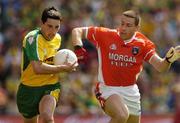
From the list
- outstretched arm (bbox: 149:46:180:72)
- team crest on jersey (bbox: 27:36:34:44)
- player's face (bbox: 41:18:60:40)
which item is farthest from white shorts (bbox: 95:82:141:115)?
team crest on jersey (bbox: 27:36:34:44)

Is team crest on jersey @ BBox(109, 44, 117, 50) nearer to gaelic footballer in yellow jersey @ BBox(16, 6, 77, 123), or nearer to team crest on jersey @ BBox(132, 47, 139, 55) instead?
team crest on jersey @ BBox(132, 47, 139, 55)

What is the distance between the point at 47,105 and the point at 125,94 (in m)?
1.36

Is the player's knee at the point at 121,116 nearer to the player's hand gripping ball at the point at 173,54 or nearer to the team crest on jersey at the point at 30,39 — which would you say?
the player's hand gripping ball at the point at 173,54

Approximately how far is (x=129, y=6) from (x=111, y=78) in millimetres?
8751

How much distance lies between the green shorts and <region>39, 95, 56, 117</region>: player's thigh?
120 mm

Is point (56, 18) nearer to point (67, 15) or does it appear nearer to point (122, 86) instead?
point (122, 86)

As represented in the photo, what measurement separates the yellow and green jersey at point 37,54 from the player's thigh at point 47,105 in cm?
29

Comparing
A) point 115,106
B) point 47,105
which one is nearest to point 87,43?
point 115,106

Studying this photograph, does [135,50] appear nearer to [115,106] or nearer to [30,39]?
[115,106]

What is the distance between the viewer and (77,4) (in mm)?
22531

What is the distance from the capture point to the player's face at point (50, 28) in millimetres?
13125

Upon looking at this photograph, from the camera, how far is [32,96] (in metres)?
13.6

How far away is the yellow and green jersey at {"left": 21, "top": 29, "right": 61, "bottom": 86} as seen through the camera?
13.2 m

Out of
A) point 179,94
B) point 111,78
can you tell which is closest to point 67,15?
point 179,94
